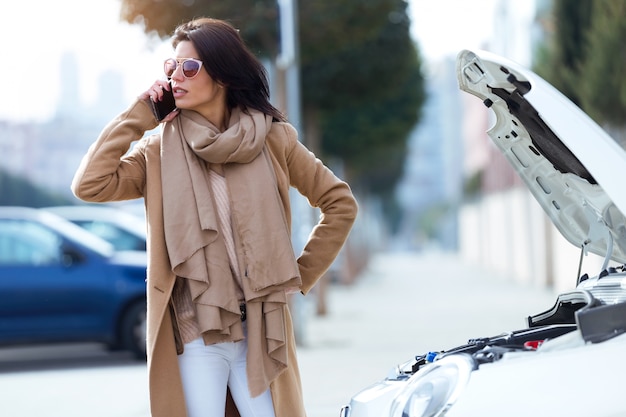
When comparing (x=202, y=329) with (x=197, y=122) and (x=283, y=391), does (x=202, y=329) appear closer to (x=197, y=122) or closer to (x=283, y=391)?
(x=283, y=391)

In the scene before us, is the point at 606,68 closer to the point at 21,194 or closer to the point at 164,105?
the point at 164,105

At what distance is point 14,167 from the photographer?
6244 cm

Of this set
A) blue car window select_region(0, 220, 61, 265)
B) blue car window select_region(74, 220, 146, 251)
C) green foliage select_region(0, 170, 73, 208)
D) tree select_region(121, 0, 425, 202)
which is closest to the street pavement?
blue car window select_region(0, 220, 61, 265)

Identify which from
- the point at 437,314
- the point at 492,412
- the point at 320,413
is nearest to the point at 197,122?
the point at 492,412

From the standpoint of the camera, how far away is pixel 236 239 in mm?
3381

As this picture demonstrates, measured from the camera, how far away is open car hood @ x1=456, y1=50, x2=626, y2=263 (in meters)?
3.19

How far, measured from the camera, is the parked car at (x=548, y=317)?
2.89 m

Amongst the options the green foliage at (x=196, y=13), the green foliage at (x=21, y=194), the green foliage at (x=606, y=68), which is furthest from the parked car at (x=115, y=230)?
the green foliage at (x=21, y=194)

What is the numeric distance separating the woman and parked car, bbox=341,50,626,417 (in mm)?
391

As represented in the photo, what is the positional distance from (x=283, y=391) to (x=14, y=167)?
61.3 meters

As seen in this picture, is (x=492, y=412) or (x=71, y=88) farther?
(x=71, y=88)

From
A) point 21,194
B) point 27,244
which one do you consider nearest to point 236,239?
point 27,244

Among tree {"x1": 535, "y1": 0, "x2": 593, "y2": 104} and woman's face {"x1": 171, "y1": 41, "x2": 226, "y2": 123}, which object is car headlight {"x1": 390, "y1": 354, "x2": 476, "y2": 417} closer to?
woman's face {"x1": 171, "y1": 41, "x2": 226, "y2": 123}

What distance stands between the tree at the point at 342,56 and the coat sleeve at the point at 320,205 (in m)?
4.65
